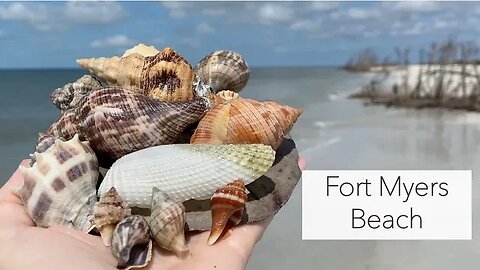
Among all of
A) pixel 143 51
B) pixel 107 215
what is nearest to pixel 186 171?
pixel 107 215

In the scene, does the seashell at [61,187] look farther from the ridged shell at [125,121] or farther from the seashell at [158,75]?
the seashell at [158,75]

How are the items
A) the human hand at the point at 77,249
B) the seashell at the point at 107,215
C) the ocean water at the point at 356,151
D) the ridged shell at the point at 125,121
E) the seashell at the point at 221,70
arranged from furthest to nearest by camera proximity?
the ocean water at the point at 356,151 < the seashell at the point at 221,70 < the ridged shell at the point at 125,121 < the seashell at the point at 107,215 < the human hand at the point at 77,249

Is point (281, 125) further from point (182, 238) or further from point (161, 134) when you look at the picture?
point (182, 238)

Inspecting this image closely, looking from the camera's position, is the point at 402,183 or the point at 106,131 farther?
the point at 402,183

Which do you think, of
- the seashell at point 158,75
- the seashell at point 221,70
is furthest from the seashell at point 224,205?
the seashell at point 221,70

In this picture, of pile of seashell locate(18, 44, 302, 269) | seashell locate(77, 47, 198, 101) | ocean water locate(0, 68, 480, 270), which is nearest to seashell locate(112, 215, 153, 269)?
pile of seashell locate(18, 44, 302, 269)

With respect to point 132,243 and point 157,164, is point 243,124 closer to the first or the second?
point 157,164

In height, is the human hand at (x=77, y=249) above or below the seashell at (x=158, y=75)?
below

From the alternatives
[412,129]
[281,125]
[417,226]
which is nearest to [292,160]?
[281,125]
